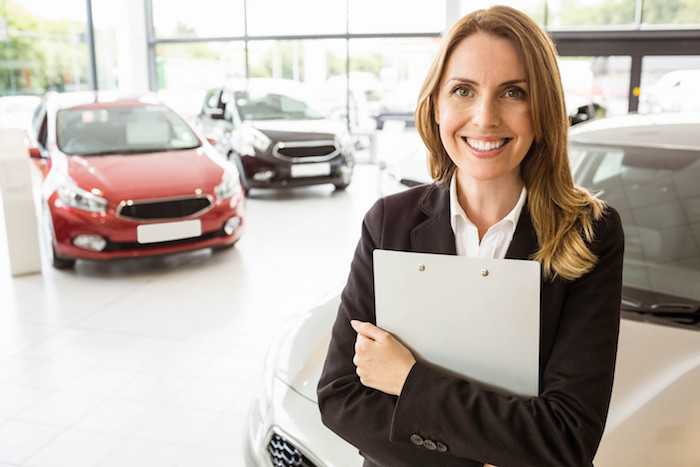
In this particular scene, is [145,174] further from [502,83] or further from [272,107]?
[502,83]

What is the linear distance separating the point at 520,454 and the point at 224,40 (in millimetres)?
11555

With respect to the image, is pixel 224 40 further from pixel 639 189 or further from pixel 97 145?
pixel 639 189

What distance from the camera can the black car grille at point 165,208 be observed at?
4.56m

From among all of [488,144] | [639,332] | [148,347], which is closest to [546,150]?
[488,144]

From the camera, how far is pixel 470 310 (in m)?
1.02

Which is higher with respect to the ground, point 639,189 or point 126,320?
point 639,189

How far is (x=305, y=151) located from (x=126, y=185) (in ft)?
10.8

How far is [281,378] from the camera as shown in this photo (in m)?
1.88

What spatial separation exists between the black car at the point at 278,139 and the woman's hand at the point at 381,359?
6611 mm

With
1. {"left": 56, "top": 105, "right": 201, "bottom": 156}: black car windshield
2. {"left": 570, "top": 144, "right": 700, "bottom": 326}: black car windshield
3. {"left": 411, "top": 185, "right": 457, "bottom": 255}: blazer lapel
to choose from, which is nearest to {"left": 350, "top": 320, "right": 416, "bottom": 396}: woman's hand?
{"left": 411, "top": 185, "right": 457, "bottom": 255}: blazer lapel

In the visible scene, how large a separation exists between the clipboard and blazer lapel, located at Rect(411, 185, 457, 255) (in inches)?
4.5

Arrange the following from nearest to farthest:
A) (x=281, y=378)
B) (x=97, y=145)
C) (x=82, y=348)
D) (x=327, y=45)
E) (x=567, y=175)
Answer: (x=567, y=175), (x=281, y=378), (x=82, y=348), (x=97, y=145), (x=327, y=45)

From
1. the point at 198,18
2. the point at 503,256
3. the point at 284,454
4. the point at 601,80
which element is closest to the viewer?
the point at 503,256

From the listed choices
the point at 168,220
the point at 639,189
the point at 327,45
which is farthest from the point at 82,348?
the point at 327,45
